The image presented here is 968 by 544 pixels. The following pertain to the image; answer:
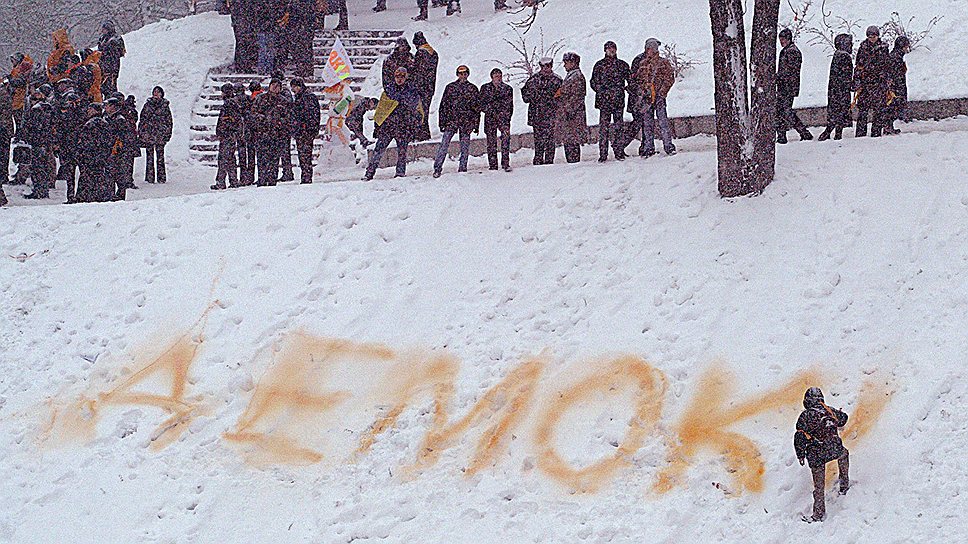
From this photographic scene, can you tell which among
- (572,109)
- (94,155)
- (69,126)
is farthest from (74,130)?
(572,109)

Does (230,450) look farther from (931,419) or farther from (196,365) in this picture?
(931,419)

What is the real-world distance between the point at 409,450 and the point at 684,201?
4.20 metres

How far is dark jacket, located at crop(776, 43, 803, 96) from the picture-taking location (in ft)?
43.1

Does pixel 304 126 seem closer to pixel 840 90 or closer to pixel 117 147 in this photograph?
pixel 117 147

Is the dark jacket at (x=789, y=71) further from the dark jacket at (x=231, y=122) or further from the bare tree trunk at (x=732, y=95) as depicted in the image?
the dark jacket at (x=231, y=122)

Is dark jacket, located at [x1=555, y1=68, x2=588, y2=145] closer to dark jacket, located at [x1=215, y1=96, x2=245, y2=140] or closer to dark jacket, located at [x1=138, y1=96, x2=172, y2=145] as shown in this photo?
dark jacket, located at [x1=215, y1=96, x2=245, y2=140]

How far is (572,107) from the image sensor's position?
44.4ft

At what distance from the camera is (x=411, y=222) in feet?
40.0

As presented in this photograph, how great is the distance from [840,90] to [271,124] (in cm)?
704

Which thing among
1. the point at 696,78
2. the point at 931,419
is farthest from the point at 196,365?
the point at 696,78

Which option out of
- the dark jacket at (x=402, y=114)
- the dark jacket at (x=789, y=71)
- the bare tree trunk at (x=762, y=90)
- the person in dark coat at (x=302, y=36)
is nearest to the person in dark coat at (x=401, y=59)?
the dark jacket at (x=402, y=114)

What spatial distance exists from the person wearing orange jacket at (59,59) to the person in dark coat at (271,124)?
17.8 feet

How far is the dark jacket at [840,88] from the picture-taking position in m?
13.4

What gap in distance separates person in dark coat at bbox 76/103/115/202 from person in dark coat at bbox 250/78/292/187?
1869 mm
